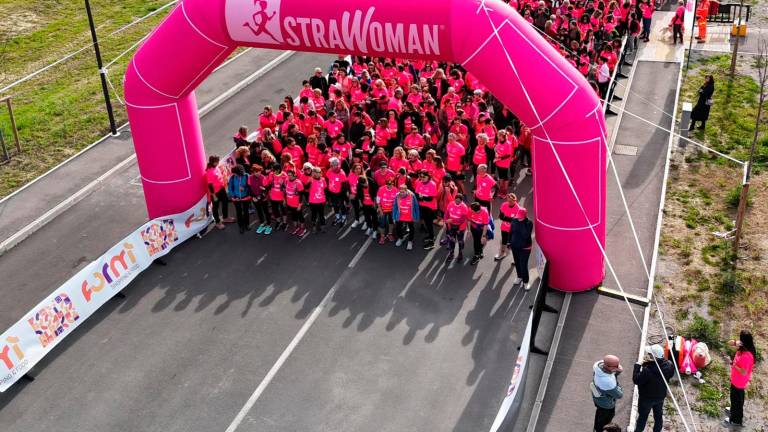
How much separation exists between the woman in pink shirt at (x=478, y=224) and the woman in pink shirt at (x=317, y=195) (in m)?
3.11

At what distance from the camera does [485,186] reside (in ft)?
50.9

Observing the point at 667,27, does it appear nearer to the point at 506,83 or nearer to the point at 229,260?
the point at 506,83

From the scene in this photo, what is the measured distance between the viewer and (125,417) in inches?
489

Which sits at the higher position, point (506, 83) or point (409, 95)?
point (506, 83)

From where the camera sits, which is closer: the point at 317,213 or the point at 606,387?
the point at 606,387

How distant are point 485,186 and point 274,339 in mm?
4991

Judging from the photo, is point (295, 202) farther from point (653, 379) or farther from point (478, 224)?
point (653, 379)

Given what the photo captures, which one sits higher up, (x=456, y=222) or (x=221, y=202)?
(x=456, y=222)

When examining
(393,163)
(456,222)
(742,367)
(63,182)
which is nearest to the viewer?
(742,367)

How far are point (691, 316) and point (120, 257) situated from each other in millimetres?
10412

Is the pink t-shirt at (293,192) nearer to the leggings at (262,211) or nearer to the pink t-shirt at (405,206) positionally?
the leggings at (262,211)

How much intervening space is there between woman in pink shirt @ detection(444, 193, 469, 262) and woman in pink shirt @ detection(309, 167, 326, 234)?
266 cm

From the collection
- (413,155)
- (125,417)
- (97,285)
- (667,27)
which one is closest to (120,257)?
(97,285)

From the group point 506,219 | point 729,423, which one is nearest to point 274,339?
point 506,219
